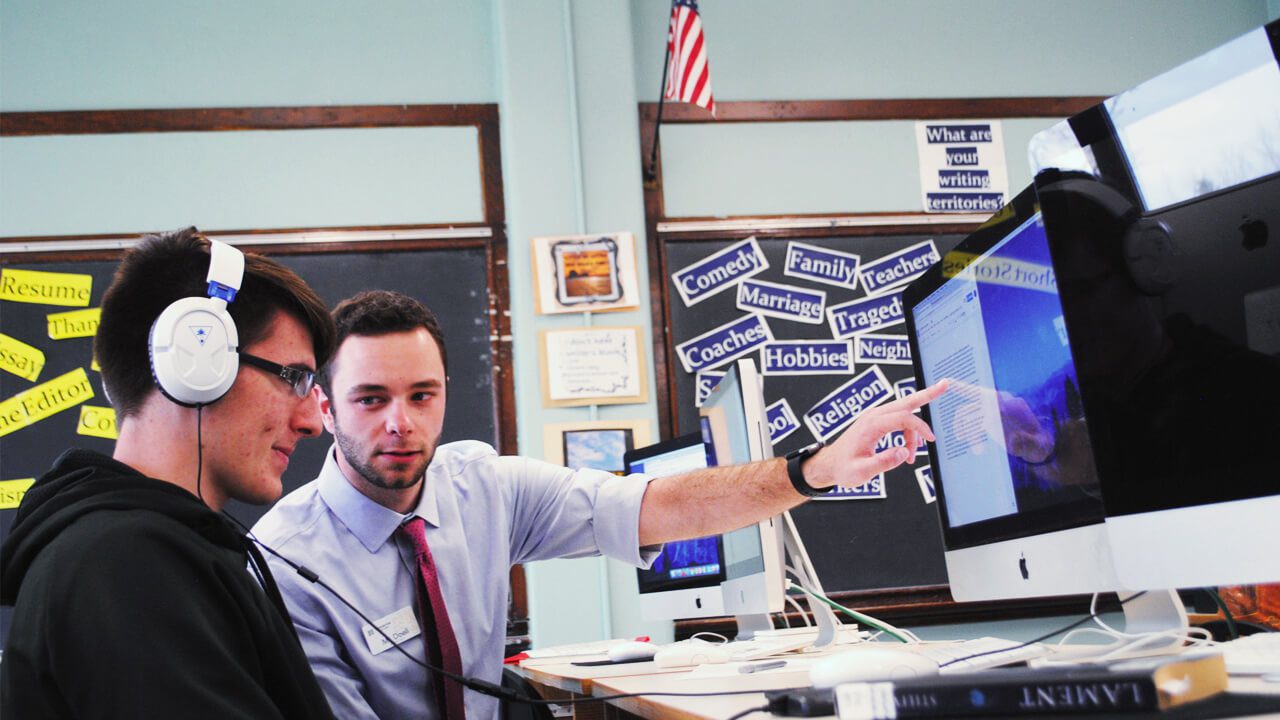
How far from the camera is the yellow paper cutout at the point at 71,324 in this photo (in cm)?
347

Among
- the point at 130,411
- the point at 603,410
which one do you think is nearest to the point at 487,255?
the point at 603,410

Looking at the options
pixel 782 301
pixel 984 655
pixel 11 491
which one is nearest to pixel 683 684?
pixel 984 655

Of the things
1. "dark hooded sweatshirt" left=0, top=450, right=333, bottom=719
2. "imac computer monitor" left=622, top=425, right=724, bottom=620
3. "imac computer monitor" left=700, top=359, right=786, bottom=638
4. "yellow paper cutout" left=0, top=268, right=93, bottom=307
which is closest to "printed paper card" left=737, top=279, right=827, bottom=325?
"imac computer monitor" left=622, top=425, right=724, bottom=620

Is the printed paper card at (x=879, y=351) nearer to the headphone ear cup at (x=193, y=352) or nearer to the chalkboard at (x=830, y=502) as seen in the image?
the chalkboard at (x=830, y=502)

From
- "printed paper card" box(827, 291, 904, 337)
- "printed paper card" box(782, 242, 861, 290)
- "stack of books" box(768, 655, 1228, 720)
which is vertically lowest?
"stack of books" box(768, 655, 1228, 720)

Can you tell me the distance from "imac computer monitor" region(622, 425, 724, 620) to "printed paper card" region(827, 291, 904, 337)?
4.07 feet

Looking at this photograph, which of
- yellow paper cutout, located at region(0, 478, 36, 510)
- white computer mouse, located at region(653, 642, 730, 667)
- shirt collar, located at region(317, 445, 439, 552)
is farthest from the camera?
yellow paper cutout, located at region(0, 478, 36, 510)

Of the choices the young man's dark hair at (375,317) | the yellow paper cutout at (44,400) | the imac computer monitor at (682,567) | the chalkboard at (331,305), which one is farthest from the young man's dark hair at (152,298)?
the yellow paper cutout at (44,400)

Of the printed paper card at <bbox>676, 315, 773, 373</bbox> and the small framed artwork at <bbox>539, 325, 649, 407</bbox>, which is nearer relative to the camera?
the small framed artwork at <bbox>539, 325, 649, 407</bbox>

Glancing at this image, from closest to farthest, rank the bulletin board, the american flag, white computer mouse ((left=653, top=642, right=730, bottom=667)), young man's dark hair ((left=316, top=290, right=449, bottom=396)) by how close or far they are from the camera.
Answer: white computer mouse ((left=653, top=642, right=730, bottom=667))
young man's dark hair ((left=316, top=290, right=449, bottom=396))
the american flag
the bulletin board

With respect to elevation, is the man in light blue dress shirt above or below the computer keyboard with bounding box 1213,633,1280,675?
above

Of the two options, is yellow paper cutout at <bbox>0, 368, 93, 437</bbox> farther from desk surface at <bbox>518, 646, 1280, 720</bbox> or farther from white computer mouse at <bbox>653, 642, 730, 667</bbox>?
white computer mouse at <bbox>653, 642, 730, 667</bbox>

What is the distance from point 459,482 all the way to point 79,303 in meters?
2.04

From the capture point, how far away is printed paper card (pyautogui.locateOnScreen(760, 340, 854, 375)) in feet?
12.2
